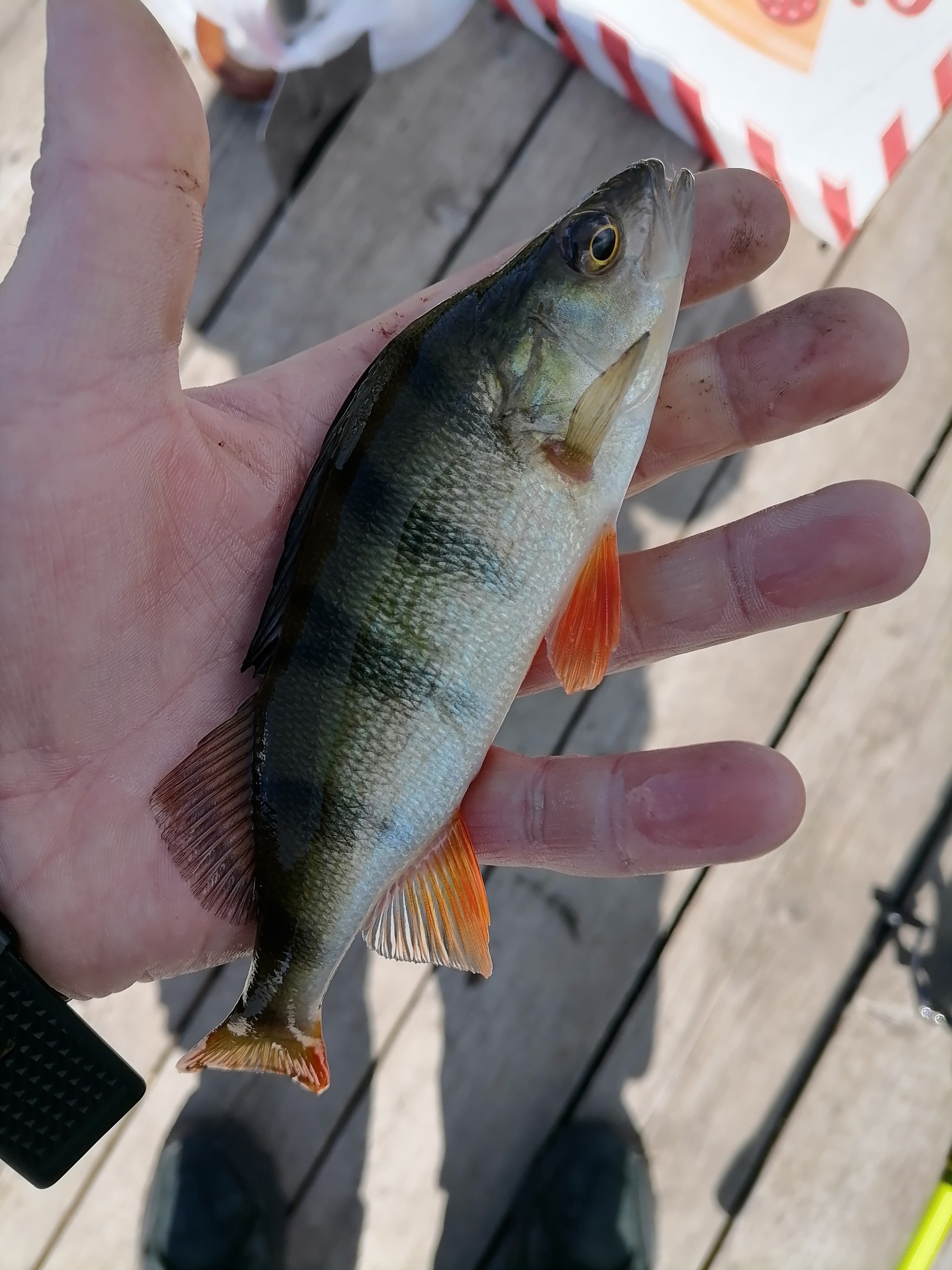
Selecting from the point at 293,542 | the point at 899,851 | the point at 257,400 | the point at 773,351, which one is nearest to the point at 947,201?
the point at 773,351

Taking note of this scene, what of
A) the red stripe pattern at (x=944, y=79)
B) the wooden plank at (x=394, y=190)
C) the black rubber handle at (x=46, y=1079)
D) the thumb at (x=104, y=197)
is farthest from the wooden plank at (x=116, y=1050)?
the red stripe pattern at (x=944, y=79)

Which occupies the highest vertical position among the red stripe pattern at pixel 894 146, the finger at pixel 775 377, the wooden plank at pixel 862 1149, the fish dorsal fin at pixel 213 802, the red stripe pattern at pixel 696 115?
the red stripe pattern at pixel 696 115

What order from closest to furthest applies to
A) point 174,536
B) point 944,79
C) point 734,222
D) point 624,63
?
point 174,536, point 734,222, point 944,79, point 624,63

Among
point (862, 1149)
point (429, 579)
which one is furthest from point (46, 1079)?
point (862, 1149)

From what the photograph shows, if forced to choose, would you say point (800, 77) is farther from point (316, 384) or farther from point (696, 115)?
point (316, 384)

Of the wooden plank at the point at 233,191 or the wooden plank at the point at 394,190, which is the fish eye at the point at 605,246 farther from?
the wooden plank at the point at 233,191

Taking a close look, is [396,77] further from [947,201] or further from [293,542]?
[293,542]

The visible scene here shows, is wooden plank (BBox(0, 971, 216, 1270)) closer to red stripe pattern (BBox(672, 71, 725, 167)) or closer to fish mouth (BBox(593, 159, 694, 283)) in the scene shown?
fish mouth (BBox(593, 159, 694, 283))
